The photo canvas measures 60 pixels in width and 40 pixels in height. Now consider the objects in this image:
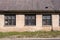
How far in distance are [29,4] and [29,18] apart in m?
1.88

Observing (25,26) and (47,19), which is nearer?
(25,26)

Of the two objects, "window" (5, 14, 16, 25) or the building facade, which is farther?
"window" (5, 14, 16, 25)

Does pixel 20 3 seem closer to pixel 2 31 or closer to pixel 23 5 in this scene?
pixel 23 5

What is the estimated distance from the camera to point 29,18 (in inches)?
837

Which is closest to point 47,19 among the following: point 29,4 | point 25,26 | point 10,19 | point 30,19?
point 30,19

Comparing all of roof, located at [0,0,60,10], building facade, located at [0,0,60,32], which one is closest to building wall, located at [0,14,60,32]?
building facade, located at [0,0,60,32]

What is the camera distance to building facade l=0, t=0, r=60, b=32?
20.8m

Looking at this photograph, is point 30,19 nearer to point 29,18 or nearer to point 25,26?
point 29,18

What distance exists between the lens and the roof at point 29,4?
21031 millimetres

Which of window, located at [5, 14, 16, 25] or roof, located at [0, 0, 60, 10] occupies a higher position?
roof, located at [0, 0, 60, 10]

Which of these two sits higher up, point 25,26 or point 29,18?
point 29,18

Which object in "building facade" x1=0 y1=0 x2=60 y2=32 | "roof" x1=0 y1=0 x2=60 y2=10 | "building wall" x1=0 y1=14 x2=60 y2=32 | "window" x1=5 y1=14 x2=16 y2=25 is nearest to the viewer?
"building facade" x1=0 y1=0 x2=60 y2=32

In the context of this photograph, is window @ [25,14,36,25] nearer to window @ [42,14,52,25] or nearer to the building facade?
the building facade

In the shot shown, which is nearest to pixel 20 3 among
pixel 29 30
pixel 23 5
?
pixel 23 5
